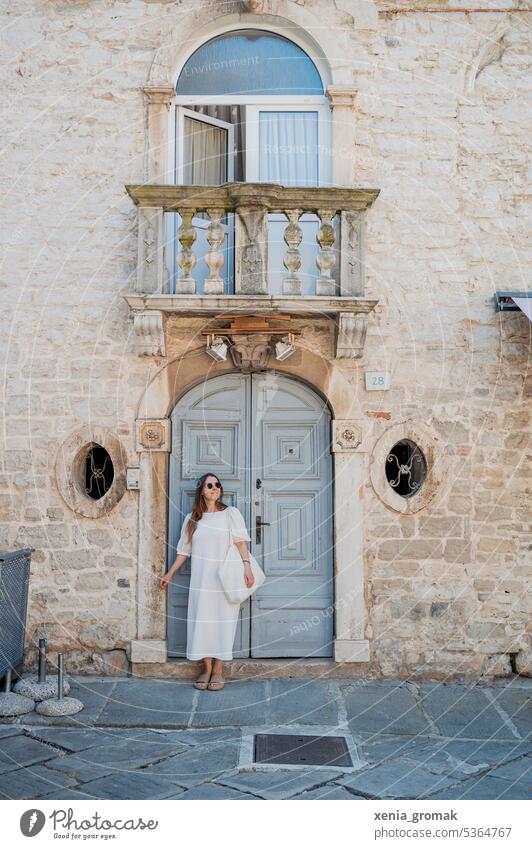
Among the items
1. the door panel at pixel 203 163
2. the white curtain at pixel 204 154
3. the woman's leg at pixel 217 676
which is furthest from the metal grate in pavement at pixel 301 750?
the white curtain at pixel 204 154

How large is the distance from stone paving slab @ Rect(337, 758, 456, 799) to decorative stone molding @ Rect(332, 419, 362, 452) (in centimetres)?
280

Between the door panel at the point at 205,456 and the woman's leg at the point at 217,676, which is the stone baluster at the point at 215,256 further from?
the woman's leg at the point at 217,676

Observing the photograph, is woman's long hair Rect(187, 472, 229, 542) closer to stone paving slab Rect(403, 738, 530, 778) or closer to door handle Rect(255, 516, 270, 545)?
door handle Rect(255, 516, 270, 545)

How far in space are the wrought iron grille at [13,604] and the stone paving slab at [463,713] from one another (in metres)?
3.22

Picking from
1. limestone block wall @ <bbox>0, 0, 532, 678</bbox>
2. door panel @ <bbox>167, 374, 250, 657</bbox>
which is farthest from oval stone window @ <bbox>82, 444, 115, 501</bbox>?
door panel @ <bbox>167, 374, 250, 657</bbox>

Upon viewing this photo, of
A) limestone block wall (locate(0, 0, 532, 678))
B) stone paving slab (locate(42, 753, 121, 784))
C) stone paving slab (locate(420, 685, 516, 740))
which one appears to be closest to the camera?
stone paving slab (locate(42, 753, 121, 784))

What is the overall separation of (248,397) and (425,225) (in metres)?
2.19

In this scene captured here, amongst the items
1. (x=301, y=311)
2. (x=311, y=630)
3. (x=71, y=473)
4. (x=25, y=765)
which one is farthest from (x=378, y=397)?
(x=25, y=765)

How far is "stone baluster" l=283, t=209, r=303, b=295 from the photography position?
6.84 metres

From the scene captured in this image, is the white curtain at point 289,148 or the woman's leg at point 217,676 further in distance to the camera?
A: the white curtain at point 289,148

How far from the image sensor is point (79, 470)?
7262mm

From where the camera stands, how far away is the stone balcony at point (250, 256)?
6.81 m

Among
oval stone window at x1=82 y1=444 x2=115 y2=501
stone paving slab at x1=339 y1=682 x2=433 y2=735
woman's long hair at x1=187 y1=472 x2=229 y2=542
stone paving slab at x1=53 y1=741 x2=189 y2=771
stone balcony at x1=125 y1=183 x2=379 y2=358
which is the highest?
stone balcony at x1=125 y1=183 x2=379 y2=358
